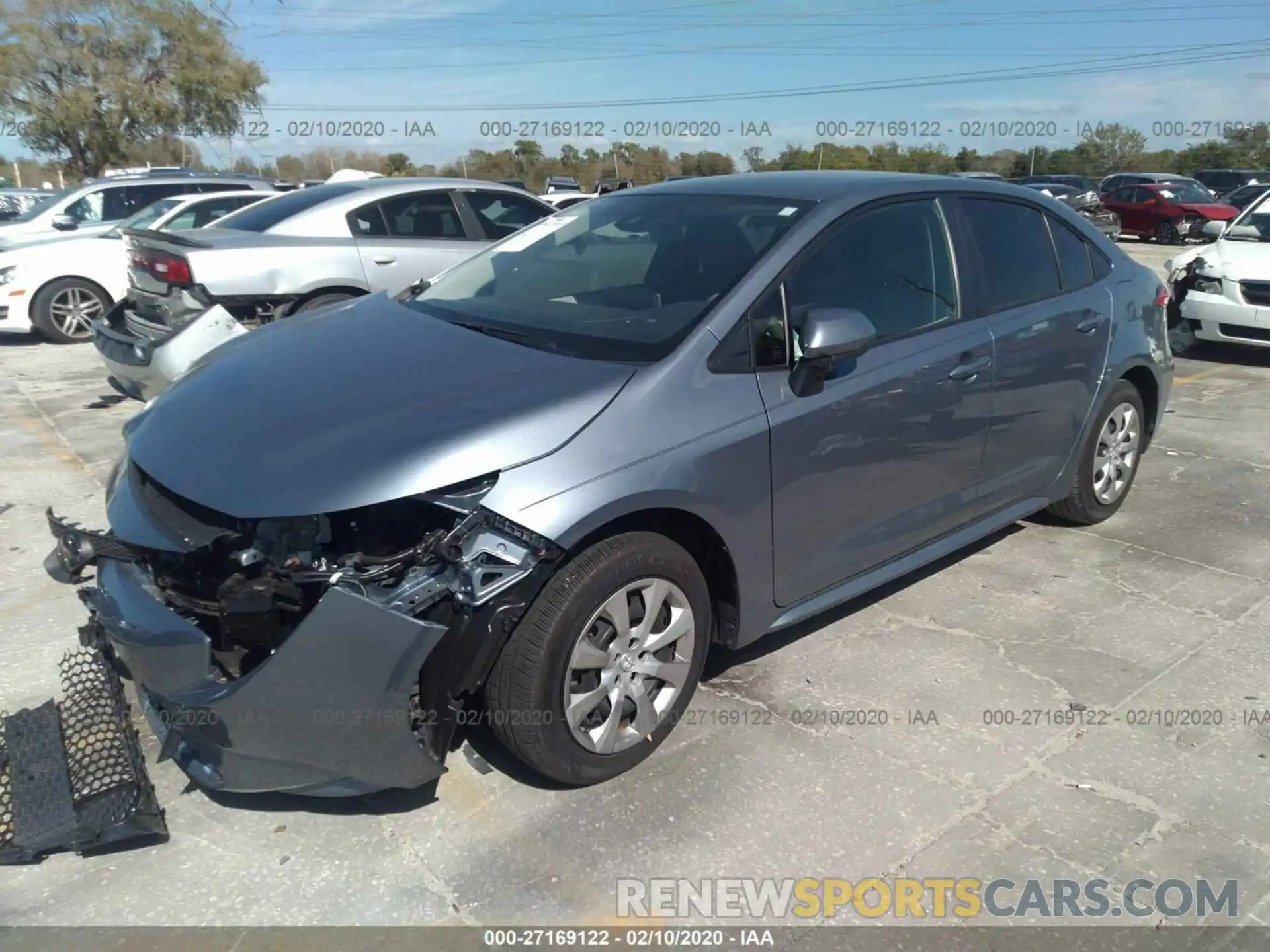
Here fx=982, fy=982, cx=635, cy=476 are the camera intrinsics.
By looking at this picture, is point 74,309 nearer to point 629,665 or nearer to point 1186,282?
point 629,665

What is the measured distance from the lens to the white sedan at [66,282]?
9.77 m

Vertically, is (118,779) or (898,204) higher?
(898,204)

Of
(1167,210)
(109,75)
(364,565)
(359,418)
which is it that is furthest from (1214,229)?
(109,75)

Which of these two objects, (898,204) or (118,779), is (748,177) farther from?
(118,779)

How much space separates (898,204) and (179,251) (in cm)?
490

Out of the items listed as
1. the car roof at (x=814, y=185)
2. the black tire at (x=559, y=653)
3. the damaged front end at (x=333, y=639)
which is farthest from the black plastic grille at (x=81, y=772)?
the car roof at (x=814, y=185)

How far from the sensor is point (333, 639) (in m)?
2.41

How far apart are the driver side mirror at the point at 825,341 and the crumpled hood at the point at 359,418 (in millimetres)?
596

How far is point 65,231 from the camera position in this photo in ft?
37.8

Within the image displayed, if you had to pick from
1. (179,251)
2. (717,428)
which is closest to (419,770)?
(717,428)

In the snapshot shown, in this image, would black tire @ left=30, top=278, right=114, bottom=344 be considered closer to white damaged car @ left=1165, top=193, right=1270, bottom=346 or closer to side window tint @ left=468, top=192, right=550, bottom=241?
side window tint @ left=468, top=192, right=550, bottom=241

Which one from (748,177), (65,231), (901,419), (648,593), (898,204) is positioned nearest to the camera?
(648,593)

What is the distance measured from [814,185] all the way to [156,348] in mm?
3537

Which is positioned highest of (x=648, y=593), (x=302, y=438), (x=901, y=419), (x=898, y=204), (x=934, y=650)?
(x=898, y=204)
